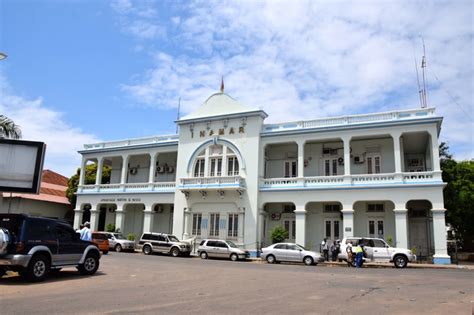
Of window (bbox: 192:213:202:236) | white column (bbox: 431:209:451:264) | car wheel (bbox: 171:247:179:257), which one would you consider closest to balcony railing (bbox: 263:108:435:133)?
white column (bbox: 431:209:451:264)

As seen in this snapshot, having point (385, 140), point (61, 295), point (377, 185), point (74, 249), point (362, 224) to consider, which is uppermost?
point (385, 140)

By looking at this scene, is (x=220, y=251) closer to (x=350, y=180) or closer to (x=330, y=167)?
(x=350, y=180)

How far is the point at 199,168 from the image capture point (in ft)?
104

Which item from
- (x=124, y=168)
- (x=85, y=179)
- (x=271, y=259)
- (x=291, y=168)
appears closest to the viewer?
(x=271, y=259)

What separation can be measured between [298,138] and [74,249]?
1887 cm

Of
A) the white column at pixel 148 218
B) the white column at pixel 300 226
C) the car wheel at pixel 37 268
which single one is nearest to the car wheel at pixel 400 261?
the white column at pixel 300 226

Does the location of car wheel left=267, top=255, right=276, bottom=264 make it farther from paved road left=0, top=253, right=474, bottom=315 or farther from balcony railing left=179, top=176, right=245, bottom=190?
paved road left=0, top=253, right=474, bottom=315

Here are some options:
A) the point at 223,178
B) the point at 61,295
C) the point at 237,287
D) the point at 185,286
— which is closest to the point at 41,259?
the point at 61,295

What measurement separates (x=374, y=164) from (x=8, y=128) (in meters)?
22.8

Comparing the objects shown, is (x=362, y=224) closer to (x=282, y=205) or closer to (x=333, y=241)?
(x=333, y=241)

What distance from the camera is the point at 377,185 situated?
2550 centimetres

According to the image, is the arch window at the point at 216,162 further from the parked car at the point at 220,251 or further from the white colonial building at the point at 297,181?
the parked car at the point at 220,251

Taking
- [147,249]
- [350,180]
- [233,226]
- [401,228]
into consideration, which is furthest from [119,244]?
[401,228]

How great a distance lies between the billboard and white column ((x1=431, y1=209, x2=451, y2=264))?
21.3 m
